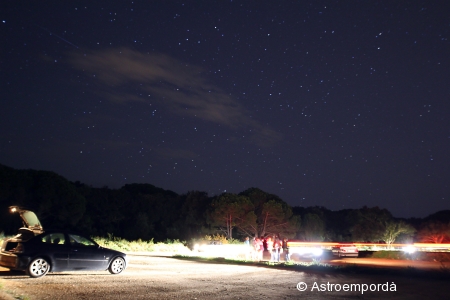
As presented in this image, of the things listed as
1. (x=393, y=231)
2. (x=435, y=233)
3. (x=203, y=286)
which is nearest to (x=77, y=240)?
(x=203, y=286)

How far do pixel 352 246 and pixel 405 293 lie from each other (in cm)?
2305

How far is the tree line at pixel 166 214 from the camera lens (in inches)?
1879

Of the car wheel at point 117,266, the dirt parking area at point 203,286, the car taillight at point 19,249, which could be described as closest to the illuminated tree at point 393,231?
the dirt parking area at point 203,286

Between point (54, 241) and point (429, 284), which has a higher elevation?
point (54, 241)

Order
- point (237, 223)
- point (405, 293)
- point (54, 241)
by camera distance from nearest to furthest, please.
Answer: point (405, 293) < point (54, 241) < point (237, 223)

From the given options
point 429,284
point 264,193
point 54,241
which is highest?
point 264,193

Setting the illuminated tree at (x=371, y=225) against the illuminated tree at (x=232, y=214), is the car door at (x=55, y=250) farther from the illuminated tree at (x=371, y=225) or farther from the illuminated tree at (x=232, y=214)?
the illuminated tree at (x=371, y=225)

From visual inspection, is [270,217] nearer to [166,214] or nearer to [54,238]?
[166,214]

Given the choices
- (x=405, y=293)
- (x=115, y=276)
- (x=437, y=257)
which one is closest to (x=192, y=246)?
(x=437, y=257)

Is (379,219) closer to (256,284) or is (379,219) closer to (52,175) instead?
(52,175)

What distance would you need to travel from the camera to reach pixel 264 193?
201ft

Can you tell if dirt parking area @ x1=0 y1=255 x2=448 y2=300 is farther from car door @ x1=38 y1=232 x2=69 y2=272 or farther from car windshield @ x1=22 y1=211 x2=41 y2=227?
car windshield @ x1=22 y1=211 x2=41 y2=227

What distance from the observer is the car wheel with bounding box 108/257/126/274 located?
15099 mm

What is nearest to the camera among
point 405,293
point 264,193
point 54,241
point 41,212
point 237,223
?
point 405,293
